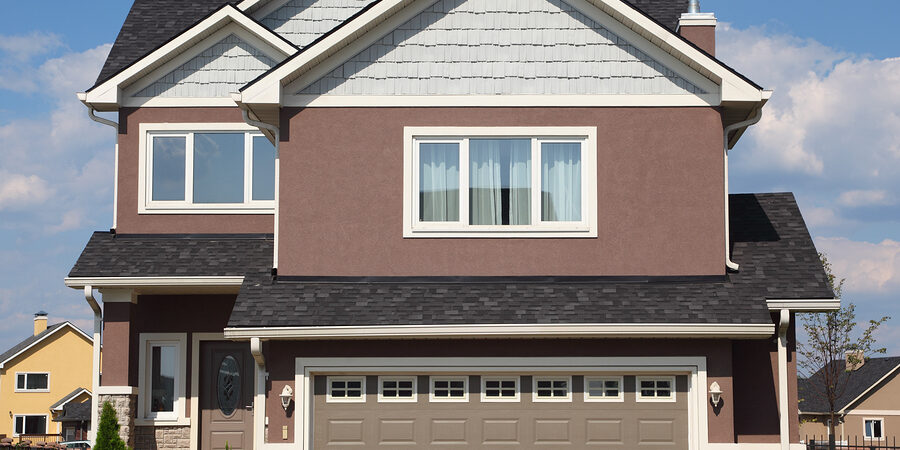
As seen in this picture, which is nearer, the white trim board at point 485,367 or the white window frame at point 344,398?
the white trim board at point 485,367

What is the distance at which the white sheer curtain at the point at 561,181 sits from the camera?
13.7m

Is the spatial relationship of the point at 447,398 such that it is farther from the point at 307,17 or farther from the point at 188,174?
the point at 307,17

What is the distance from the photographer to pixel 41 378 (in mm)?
53594

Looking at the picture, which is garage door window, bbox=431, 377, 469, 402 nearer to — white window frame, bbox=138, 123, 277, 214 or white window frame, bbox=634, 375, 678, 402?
white window frame, bbox=634, 375, 678, 402

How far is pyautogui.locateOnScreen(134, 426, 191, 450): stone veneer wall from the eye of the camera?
15.6 meters

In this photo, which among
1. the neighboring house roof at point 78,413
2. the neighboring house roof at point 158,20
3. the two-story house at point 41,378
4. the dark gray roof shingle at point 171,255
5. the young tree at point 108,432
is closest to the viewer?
the young tree at point 108,432

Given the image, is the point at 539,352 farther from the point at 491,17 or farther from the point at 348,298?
the point at 491,17

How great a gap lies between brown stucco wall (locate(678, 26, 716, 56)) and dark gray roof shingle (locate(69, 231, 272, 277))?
24.2ft

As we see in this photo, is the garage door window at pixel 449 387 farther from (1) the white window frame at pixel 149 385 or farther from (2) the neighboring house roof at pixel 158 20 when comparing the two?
(2) the neighboring house roof at pixel 158 20

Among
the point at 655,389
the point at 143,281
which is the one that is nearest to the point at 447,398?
the point at 655,389

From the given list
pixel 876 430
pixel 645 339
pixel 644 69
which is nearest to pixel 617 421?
pixel 645 339

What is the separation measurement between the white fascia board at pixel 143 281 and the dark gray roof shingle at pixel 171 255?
0.08 metres

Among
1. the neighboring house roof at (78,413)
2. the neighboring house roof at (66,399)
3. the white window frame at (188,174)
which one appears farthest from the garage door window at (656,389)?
the neighboring house roof at (66,399)

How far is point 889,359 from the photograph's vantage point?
190 ft
